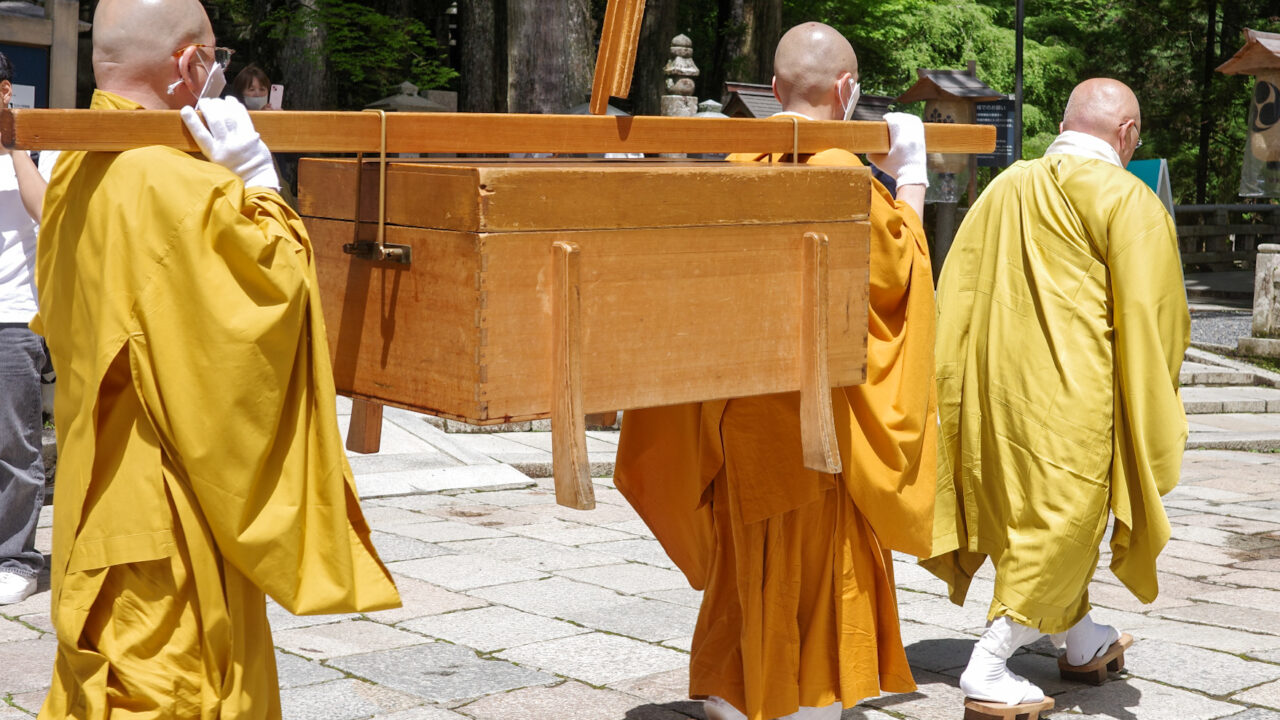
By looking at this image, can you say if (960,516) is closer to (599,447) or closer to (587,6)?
(599,447)

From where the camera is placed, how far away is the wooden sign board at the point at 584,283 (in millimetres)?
2307

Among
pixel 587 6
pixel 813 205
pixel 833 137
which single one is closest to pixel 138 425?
pixel 813 205

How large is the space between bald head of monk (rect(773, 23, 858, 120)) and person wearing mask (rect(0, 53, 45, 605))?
109 inches

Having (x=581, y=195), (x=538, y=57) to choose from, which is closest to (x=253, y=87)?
(x=538, y=57)

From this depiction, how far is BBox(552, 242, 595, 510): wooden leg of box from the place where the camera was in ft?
7.70

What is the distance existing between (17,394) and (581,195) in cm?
311

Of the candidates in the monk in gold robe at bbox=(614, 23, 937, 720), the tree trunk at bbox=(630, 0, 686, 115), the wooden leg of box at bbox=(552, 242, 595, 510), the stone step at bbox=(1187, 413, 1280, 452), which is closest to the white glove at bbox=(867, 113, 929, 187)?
the monk in gold robe at bbox=(614, 23, 937, 720)

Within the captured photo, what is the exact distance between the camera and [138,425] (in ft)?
8.05

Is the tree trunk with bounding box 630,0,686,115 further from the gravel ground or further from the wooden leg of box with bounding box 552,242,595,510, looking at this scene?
the wooden leg of box with bounding box 552,242,595,510

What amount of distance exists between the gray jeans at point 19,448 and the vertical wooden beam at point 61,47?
2900 mm

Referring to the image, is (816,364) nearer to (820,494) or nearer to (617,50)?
(820,494)

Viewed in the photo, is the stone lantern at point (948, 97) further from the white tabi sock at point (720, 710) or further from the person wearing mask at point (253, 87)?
the white tabi sock at point (720, 710)

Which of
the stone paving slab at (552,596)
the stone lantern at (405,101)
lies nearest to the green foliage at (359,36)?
the stone lantern at (405,101)

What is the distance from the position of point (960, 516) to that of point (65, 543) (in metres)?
2.40
